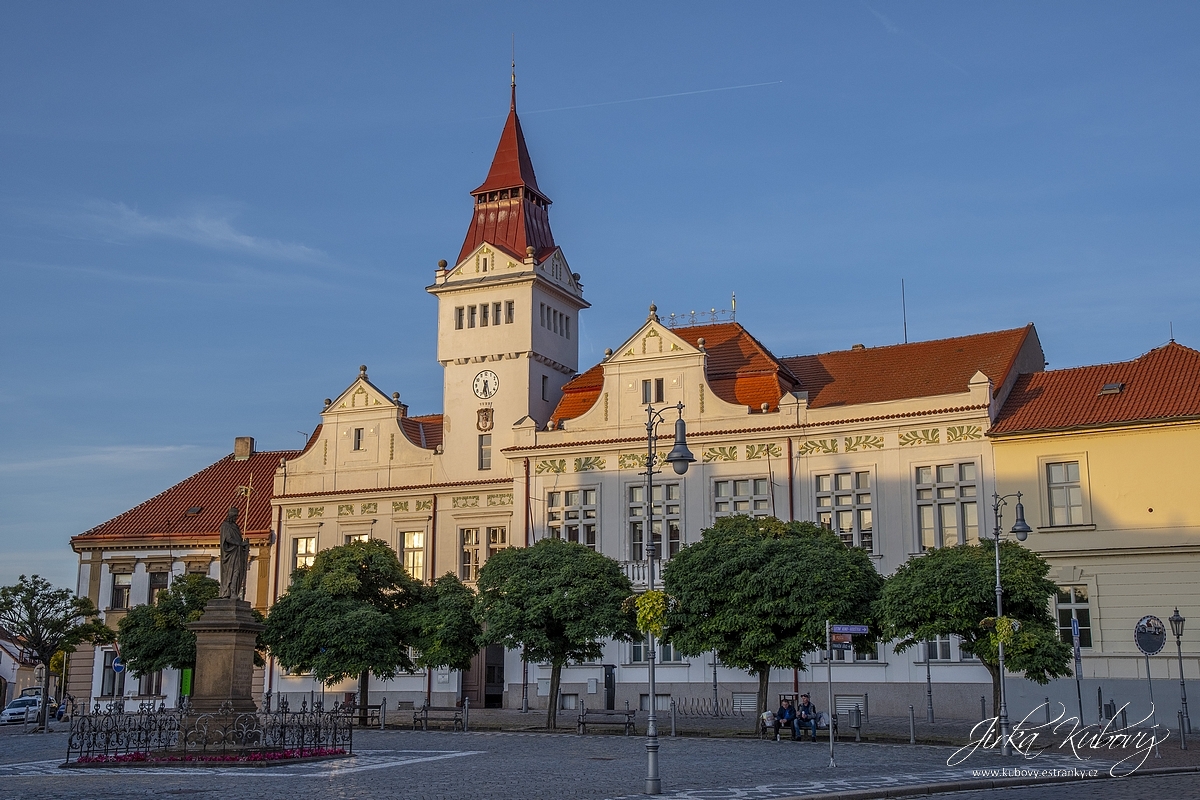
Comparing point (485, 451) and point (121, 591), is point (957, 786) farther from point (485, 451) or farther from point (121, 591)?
point (121, 591)

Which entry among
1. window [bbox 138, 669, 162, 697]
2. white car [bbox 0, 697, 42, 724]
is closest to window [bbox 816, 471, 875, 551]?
window [bbox 138, 669, 162, 697]

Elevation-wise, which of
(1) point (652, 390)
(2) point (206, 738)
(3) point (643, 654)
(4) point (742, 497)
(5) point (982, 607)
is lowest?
(2) point (206, 738)

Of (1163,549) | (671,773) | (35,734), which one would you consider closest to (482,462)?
(35,734)

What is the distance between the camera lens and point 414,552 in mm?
56750

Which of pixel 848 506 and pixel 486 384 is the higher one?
pixel 486 384

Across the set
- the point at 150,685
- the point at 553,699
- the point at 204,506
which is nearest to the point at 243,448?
the point at 204,506

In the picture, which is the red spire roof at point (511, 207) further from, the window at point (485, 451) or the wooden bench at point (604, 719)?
the wooden bench at point (604, 719)

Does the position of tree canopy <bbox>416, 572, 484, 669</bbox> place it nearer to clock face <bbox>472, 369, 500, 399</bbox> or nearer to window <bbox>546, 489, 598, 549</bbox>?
window <bbox>546, 489, 598, 549</bbox>

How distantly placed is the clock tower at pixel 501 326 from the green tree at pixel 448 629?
10.4 m

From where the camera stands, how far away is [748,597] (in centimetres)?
3747

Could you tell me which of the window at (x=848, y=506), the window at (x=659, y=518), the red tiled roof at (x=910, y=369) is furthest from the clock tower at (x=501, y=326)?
the window at (x=848, y=506)

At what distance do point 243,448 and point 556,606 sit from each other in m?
33.5

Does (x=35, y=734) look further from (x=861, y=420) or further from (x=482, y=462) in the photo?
(x=861, y=420)

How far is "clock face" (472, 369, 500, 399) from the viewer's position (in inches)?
2235
